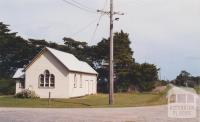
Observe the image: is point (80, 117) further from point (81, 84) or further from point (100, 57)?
point (100, 57)

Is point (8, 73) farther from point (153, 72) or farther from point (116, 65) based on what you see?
point (153, 72)

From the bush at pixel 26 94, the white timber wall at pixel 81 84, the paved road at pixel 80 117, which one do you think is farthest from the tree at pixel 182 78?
the paved road at pixel 80 117

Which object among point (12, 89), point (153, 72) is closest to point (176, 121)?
point (12, 89)

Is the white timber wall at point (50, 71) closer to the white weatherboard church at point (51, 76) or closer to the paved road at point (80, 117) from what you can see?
the white weatherboard church at point (51, 76)

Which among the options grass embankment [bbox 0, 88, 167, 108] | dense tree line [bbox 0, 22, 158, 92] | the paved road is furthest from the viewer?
dense tree line [bbox 0, 22, 158, 92]

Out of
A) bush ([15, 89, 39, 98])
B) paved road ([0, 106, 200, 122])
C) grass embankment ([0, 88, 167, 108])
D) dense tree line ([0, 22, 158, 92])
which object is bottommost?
grass embankment ([0, 88, 167, 108])

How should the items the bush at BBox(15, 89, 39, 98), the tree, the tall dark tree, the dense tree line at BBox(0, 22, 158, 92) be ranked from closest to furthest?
the bush at BBox(15, 89, 39, 98), the dense tree line at BBox(0, 22, 158, 92), the tall dark tree, the tree

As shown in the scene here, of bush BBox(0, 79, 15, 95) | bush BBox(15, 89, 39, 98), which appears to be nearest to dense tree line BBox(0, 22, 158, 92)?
bush BBox(0, 79, 15, 95)

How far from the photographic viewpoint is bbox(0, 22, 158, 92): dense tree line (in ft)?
262

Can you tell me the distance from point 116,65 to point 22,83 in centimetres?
2850

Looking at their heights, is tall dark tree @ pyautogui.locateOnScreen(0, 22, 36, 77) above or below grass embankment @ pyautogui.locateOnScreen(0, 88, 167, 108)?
above

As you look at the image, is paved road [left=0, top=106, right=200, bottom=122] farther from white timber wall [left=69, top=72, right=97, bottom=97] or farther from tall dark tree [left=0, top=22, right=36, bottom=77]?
tall dark tree [left=0, top=22, right=36, bottom=77]

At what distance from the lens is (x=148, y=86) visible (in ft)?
265

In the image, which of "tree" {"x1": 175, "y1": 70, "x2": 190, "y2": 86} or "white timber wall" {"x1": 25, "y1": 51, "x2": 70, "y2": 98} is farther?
"tree" {"x1": 175, "y1": 70, "x2": 190, "y2": 86}
